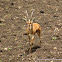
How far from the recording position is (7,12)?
1164 cm

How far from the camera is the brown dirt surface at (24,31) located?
7143mm

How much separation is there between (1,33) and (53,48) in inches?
118

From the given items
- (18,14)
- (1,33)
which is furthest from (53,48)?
(18,14)

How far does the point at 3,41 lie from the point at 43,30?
2329 millimetres

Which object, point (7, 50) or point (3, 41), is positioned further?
point (3, 41)

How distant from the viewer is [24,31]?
9.42m

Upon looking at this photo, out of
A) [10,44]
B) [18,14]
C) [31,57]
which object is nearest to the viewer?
[31,57]

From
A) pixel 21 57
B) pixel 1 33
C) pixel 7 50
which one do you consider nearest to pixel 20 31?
Result: pixel 1 33

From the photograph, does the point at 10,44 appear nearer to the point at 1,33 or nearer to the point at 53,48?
the point at 1,33

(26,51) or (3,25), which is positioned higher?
(3,25)

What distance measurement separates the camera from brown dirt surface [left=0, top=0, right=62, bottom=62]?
7.14m

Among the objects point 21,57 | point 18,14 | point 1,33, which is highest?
point 18,14

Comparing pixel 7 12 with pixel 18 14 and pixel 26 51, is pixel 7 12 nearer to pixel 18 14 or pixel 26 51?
pixel 18 14

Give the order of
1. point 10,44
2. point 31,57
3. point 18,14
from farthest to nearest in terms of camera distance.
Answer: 1. point 18,14
2. point 10,44
3. point 31,57
